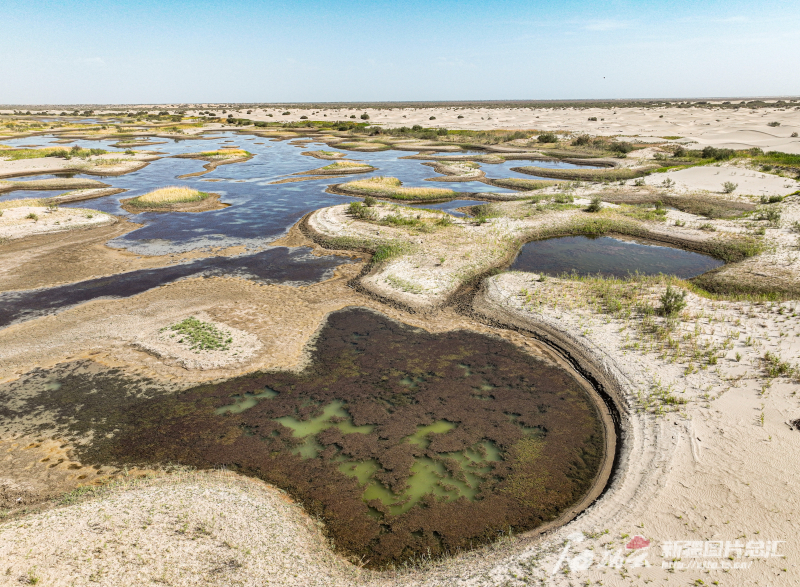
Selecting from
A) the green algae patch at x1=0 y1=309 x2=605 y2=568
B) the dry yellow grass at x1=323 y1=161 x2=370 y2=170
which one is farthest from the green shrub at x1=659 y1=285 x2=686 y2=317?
the dry yellow grass at x1=323 y1=161 x2=370 y2=170

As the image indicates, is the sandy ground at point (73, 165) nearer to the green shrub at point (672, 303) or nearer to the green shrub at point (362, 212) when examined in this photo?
A: the green shrub at point (362, 212)

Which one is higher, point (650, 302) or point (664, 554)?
point (650, 302)

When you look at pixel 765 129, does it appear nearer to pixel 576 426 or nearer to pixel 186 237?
pixel 576 426

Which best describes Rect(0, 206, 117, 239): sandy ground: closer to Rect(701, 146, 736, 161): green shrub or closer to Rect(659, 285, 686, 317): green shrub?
Rect(659, 285, 686, 317): green shrub

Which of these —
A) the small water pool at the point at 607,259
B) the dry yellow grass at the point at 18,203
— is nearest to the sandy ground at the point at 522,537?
the small water pool at the point at 607,259

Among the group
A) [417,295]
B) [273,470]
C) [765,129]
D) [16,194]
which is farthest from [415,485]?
[765,129]
